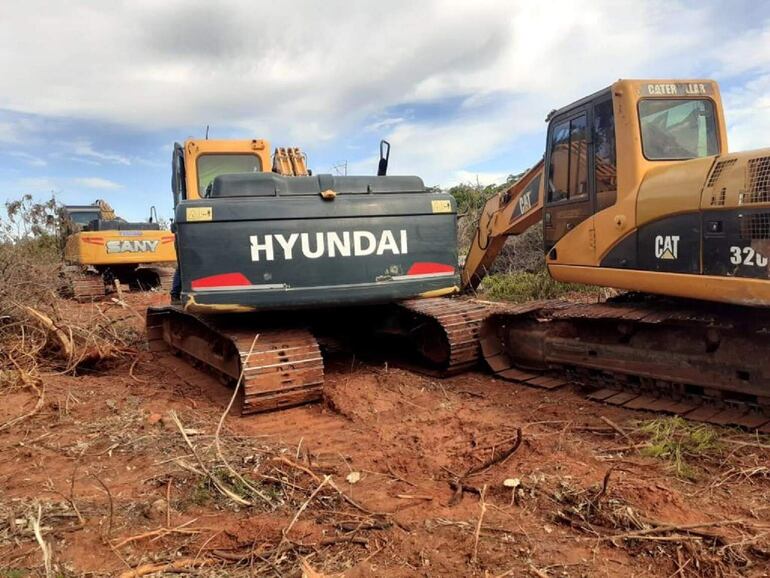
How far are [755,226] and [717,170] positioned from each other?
489mm

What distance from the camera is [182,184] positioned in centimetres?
757

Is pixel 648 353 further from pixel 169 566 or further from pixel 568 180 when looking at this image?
pixel 169 566

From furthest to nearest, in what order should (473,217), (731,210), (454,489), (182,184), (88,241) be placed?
(473,217)
(88,241)
(182,184)
(731,210)
(454,489)

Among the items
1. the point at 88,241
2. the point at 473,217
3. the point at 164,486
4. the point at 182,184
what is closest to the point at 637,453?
the point at 164,486

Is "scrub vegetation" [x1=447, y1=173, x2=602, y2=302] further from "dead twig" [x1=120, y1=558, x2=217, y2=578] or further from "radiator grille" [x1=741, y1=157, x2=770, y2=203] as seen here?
"dead twig" [x1=120, y1=558, x2=217, y2=578]

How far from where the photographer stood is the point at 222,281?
4926mm

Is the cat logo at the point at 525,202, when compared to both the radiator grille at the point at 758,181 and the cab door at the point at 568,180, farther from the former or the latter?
the radiator grille at the point at 758,181

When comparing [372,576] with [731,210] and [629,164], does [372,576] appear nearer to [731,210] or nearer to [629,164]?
[731,210]

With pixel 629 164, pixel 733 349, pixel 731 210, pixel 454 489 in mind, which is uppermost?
pixel 629 164

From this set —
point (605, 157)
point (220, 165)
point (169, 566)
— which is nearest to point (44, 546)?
point (169, 566)

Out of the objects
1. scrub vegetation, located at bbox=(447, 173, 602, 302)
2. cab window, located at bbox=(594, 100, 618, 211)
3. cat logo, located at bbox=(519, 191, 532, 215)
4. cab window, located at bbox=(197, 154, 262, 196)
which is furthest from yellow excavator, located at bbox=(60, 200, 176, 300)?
cab window, located at bbox=(594, 100, 618, 211)

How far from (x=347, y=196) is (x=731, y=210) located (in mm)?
2823

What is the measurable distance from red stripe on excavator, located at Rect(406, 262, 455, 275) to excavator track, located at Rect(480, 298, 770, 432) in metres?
0.83

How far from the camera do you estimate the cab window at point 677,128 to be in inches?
190
